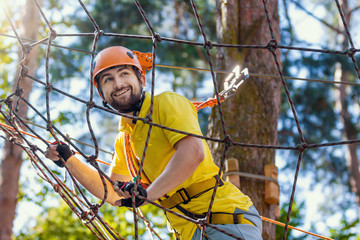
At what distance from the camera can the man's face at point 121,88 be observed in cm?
212

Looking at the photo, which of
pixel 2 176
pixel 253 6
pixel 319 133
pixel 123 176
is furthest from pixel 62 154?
pixel 319 133

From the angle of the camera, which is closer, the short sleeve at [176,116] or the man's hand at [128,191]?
the man's hand at [128,191]

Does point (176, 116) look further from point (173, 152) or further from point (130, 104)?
point (130, 104)

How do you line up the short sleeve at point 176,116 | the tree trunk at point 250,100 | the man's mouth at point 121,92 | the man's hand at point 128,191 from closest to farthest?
1. the man's hand at point 128,191
2. the short sleeve at point 176,116
3. the man's mouth at point 121,92
4. the tree trunk at point 250,100

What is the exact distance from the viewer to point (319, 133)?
10.5 metres

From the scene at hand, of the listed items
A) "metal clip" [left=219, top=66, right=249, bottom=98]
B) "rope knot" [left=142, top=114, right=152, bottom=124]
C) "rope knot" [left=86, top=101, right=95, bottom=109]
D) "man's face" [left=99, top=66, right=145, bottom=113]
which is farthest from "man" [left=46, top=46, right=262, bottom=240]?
"metal clip" [left=219, top=66, right=249, bottom=98]

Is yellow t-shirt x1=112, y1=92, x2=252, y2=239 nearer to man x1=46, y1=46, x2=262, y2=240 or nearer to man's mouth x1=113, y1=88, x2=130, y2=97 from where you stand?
man x1=46, y1=46, x2=262, y2=240

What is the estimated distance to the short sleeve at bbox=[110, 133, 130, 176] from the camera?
235cm

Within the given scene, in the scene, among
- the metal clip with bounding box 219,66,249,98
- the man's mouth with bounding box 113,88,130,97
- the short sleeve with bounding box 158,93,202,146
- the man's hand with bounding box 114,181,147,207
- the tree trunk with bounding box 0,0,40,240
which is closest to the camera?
the man's hand with bounding box 114,181,147,207

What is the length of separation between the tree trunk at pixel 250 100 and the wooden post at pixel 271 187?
35 mm

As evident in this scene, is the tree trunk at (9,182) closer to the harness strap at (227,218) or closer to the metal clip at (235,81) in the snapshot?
the metal clip at (235,81)

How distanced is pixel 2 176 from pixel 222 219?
4.82m

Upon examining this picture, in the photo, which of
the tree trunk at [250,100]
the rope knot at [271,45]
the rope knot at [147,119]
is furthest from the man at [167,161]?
the tree trunk at [250,100]

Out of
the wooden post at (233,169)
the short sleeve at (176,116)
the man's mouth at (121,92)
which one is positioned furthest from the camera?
the wooden post at (233,169)
